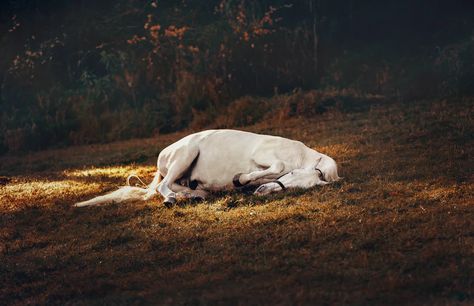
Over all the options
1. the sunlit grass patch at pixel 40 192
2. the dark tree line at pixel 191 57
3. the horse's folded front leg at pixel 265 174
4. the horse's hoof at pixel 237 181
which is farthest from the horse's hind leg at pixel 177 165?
the dark tree line at pixel 191 57

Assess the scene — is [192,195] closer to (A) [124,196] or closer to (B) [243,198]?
(B) [243,198]

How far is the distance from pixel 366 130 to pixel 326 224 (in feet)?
17.5

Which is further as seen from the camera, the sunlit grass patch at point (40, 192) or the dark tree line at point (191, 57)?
the dark tree line at point (191, 57)

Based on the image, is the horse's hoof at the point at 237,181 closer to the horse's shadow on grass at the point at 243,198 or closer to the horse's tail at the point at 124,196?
the horse's shadow on grass at the point at 243,198

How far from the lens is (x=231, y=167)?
282 inches

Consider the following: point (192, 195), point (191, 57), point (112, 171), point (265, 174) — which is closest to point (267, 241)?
point (265, 174)

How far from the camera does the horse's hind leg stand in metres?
7.16

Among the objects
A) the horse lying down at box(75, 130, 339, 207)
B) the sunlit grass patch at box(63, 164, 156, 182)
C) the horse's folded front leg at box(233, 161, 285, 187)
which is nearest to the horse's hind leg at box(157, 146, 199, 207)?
the horse lying down at box(75, 130, 339, 207)

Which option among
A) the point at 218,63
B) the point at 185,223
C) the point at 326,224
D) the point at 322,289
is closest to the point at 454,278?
the point at 322,289

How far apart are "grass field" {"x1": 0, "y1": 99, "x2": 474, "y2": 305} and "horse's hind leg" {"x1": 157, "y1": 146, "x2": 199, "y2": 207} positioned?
0.22 m

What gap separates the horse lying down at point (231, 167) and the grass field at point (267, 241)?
0.17 metres

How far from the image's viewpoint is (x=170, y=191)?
7.00 meters

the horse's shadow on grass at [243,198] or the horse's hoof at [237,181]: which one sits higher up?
the horse's hoof at [237,181]

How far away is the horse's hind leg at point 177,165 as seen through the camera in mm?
7160
